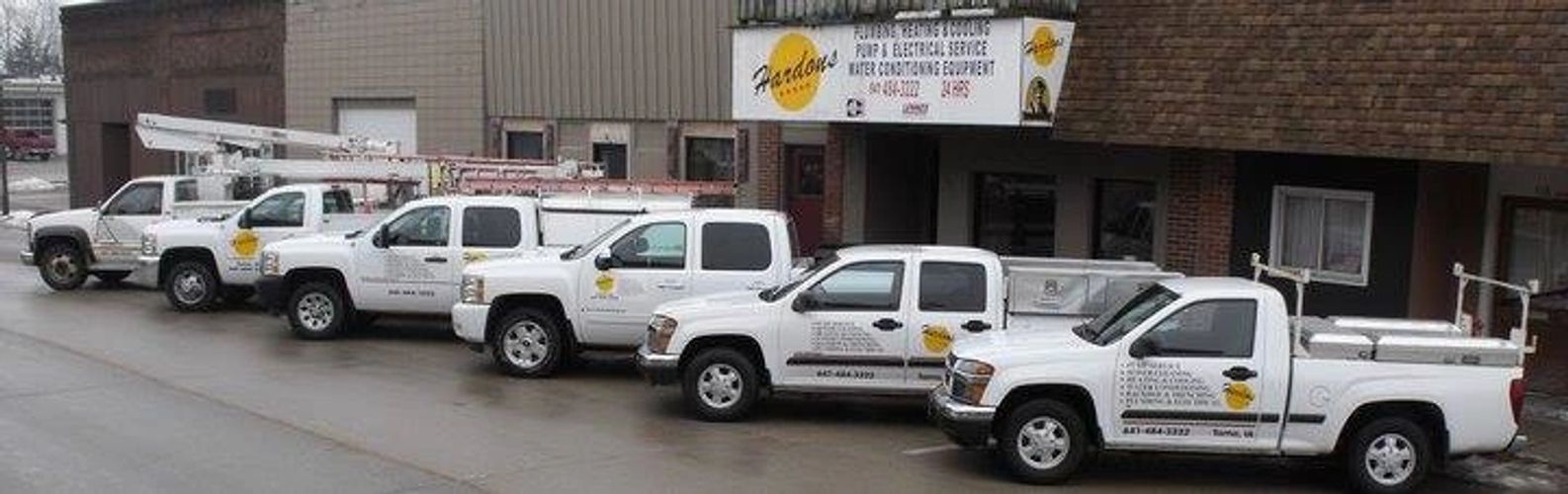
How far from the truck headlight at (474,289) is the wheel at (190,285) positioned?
6.91m

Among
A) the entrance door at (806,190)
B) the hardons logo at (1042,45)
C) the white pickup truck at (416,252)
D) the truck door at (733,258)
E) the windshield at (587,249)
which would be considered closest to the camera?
the truck door at (733,258)

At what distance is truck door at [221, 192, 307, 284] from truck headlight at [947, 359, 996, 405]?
12.1m

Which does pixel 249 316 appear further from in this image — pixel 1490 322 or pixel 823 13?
pixel 1490 322

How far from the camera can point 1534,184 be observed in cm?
1396

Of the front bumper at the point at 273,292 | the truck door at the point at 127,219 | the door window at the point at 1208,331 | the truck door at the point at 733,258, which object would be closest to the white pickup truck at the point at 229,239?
the truck door at the point at 127,219

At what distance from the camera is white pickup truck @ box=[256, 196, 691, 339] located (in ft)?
55.3

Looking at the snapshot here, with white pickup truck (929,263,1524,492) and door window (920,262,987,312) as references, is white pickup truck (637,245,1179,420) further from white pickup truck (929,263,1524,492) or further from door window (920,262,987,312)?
white pickup truck (929,263,1524,492)

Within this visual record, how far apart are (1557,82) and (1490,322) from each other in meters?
2.86

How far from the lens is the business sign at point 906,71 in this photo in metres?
16.3

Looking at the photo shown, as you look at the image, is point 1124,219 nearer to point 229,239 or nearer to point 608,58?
point 608,58

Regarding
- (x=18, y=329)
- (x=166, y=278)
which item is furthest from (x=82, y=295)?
(x=18, y=329)

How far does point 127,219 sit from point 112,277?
2035 mm

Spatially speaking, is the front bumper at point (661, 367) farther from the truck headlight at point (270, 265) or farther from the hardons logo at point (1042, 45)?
the truck headlight at point (270, 265)

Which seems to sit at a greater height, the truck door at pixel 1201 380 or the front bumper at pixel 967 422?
the truck door at pixel 1201 380
